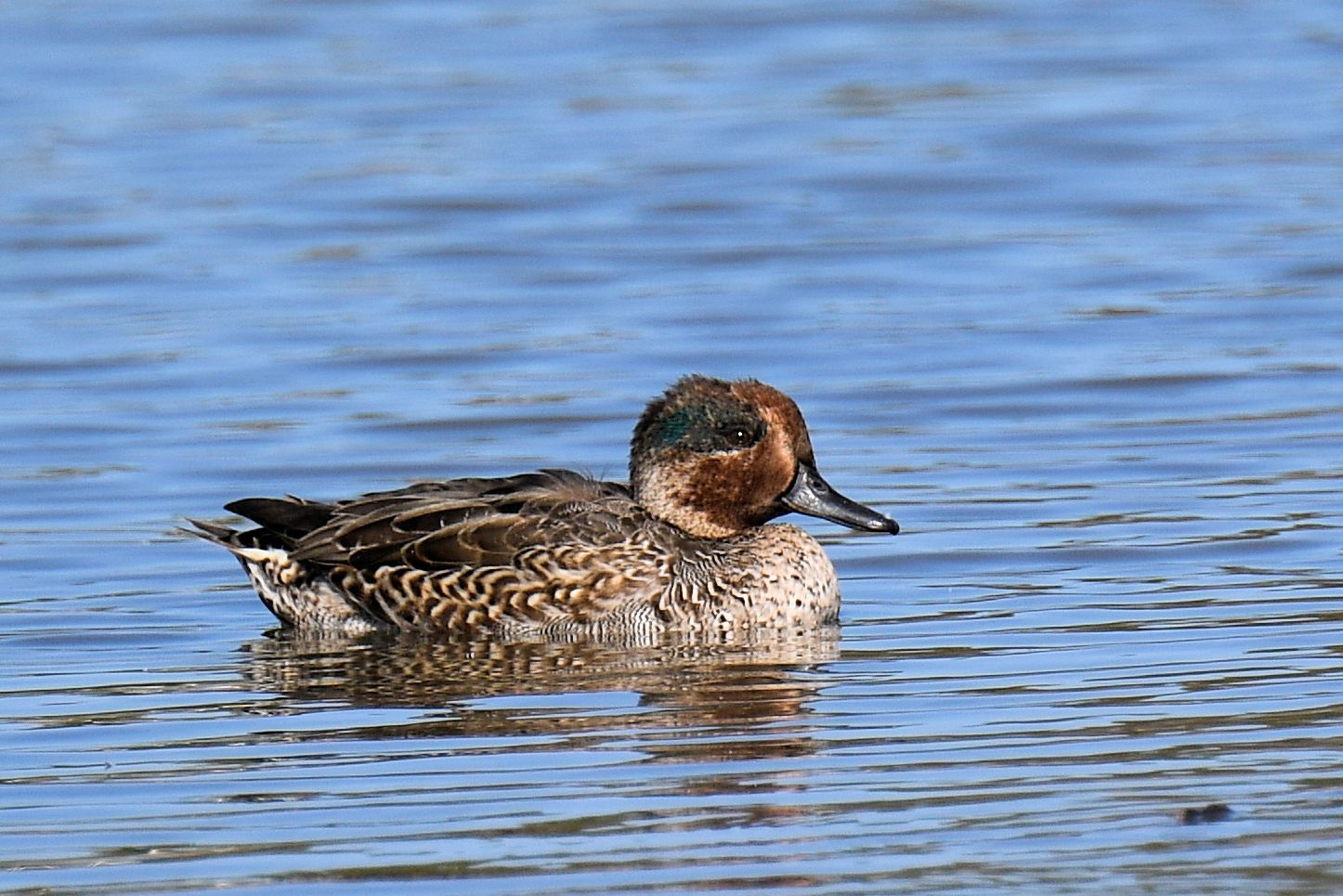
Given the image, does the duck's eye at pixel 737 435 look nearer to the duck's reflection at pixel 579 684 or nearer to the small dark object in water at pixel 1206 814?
the duck's reflection at pixel 579 684

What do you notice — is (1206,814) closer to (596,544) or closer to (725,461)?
(596,544)

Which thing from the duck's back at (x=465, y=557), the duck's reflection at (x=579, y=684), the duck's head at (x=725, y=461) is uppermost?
the duck's head at (x=725, y=461)

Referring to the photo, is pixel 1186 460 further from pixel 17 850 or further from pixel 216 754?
pixel 17 850

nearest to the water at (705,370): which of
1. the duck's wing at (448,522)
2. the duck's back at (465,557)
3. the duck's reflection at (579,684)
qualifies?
the duck's reflection at (579,684)

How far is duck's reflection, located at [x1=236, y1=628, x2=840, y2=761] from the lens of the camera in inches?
300

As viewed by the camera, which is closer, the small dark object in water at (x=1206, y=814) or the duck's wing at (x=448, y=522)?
the small dark object in water at (x=1206, y=814)

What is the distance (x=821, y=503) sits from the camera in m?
9.81

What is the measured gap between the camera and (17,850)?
6.36m

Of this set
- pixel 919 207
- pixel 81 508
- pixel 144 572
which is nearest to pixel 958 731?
pixel 144 572

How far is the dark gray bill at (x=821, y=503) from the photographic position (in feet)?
32.0

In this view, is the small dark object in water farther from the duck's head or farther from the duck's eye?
the duck's eye

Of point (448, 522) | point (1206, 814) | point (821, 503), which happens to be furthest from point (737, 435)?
point (1206, 814)

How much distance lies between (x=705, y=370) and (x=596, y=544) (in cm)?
429

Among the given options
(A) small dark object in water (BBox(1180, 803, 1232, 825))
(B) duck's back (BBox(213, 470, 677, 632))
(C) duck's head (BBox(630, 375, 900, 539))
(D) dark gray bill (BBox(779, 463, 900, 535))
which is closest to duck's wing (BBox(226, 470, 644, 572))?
(B) duck's back (BBox(213, 470, 677, 632))
